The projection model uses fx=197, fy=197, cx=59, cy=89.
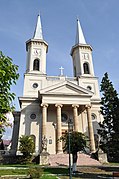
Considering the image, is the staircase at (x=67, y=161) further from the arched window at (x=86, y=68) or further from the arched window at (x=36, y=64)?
the arched window at (x=86, y=68)

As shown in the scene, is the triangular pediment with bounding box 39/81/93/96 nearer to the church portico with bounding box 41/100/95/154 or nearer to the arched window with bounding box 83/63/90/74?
the church portico with bounding box 41/100/95/154

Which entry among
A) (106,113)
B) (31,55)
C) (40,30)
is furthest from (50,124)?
(40,30)

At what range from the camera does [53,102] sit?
3397 centimetres

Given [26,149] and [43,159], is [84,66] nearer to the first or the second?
[26,149]

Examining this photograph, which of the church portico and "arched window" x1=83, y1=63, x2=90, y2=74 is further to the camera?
"arched window" x1=83, y1=63, x2=90, y2=74

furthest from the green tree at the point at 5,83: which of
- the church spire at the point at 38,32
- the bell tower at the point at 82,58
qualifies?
the church spire at the point at 38,32

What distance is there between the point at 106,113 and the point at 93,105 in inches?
442

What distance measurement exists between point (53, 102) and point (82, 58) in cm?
1623

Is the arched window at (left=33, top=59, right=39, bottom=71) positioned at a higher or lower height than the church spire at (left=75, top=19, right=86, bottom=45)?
lower

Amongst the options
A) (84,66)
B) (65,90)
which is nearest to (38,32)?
(84,66)

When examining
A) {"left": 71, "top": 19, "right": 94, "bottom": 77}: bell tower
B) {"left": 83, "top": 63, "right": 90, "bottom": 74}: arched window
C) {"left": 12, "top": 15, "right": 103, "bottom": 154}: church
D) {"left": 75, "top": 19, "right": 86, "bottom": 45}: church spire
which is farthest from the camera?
{"left": 75, "top": 19, "right": 86, "bottom": 45}: church spire

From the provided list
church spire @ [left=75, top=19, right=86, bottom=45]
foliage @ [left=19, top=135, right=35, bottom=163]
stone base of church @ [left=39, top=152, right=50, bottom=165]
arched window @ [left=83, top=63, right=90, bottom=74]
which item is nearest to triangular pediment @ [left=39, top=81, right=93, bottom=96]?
foliage @ [left=19, top=135, right=35, bottom=163]

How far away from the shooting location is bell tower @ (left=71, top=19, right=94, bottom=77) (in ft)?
146

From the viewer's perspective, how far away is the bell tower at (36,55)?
4241 centimetres
